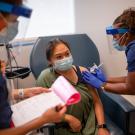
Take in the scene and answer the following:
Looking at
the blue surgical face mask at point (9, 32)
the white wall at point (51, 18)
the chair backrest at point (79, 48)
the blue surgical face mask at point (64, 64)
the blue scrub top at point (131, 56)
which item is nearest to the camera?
the blue surgical face mask at point (9, 32)

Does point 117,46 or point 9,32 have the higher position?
point 9,32

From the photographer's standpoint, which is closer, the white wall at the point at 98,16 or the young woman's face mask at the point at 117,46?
the young woman's face mask at the point at 117,46

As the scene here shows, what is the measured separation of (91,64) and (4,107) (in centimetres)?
145

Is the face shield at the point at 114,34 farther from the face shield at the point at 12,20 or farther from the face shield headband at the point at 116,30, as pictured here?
the face shield at the point at 12,20

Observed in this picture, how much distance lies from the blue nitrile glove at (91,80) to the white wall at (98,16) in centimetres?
75

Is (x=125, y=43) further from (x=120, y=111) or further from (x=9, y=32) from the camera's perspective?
(x=9, y=32)

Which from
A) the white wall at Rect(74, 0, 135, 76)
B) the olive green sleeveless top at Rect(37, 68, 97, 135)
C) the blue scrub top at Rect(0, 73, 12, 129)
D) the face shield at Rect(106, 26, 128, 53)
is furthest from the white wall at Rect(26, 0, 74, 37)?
the blue scrub top at Rect(0, 73, 12, 129)

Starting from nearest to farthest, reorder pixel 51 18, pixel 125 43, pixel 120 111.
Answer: pixel 125 43
pixel 120 111
pixel 51 18

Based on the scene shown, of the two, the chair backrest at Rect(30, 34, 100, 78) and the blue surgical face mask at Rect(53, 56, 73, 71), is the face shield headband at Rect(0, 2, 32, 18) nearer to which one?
the blue surgical face mask at Rect(53, 56, 73, 71)

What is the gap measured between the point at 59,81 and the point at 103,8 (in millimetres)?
1524

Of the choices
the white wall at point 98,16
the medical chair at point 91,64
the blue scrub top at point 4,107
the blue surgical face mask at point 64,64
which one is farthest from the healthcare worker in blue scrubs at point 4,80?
the white wall at point 98,16

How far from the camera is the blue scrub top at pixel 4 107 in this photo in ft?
3.88

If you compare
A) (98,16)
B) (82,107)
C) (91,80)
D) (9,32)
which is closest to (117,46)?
(91,80)

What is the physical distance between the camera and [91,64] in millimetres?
2531
